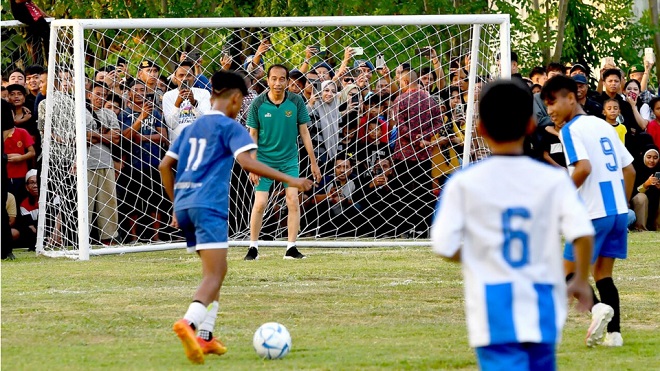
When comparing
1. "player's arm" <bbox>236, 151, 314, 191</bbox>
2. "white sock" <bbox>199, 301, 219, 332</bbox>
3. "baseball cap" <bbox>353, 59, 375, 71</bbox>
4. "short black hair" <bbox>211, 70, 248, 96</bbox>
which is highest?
"baseball cap" <bbox>353, 59, 375, 71</bbox>

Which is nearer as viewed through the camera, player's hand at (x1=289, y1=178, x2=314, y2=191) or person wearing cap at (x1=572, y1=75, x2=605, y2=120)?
player's hand at (x1=289, y1=178, x2=314, y2=191)

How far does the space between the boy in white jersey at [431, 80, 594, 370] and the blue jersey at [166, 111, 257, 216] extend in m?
2.93

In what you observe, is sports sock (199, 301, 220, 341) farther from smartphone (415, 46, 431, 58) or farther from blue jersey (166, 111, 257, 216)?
smartphone (415, 46, 431, 58)

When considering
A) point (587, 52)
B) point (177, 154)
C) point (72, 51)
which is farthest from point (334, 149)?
point (587, 52)

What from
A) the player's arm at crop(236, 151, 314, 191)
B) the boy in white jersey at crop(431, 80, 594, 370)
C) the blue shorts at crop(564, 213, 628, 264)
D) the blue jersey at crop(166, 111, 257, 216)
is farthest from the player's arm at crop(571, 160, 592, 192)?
the boy in white jersey at crop(431, 80, 594, 370)

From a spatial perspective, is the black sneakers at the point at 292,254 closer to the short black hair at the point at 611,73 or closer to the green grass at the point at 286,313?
the green grass at the point at 286,313

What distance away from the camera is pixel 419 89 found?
14820 millimetres

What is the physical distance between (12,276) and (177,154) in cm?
446

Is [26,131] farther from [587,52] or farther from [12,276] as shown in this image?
[587,52]

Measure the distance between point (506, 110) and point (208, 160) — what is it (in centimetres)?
308

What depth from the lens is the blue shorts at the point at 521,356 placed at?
4305mm

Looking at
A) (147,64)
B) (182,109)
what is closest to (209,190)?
(182,109)

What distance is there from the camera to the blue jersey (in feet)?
23.4

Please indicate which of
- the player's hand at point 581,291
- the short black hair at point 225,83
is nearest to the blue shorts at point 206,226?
the short black hair at point 225,83
